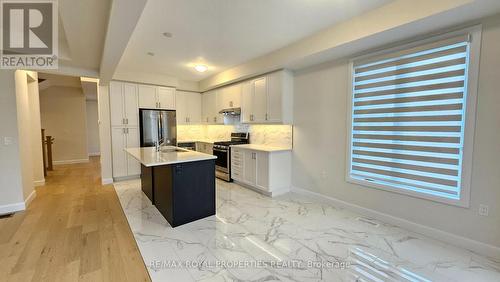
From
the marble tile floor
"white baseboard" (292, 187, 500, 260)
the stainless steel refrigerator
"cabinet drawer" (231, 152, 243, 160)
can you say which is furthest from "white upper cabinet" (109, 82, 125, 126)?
"white baseboard" (292, 187, 500, 260)

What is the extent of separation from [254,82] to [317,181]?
236cm

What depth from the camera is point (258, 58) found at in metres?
4.11

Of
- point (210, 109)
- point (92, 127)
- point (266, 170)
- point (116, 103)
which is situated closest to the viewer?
point (266, 170)

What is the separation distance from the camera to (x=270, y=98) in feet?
14.0

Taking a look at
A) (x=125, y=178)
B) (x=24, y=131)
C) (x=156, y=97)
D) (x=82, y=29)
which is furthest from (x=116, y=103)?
(x=82, y=29)

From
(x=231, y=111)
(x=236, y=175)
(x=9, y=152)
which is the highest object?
(x=231, y=111)

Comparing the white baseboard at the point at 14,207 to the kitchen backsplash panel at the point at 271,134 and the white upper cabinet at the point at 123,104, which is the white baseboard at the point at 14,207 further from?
the kitchen backsplash panel at the point at 271,134

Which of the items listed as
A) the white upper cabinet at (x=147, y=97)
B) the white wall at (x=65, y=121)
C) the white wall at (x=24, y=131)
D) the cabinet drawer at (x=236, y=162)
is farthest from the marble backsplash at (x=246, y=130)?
the white wall at (x=65, y=121)

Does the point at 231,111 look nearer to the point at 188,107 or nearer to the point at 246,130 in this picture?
the point at 246,130

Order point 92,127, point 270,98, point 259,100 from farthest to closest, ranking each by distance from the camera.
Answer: point 92,127 < point 259,100 < point 270,98

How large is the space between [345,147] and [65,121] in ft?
29.3

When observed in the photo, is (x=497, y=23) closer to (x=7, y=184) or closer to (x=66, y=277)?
(x=66, y=277)

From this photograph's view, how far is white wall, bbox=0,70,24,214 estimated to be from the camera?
3.30m

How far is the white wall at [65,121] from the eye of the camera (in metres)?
7.29
